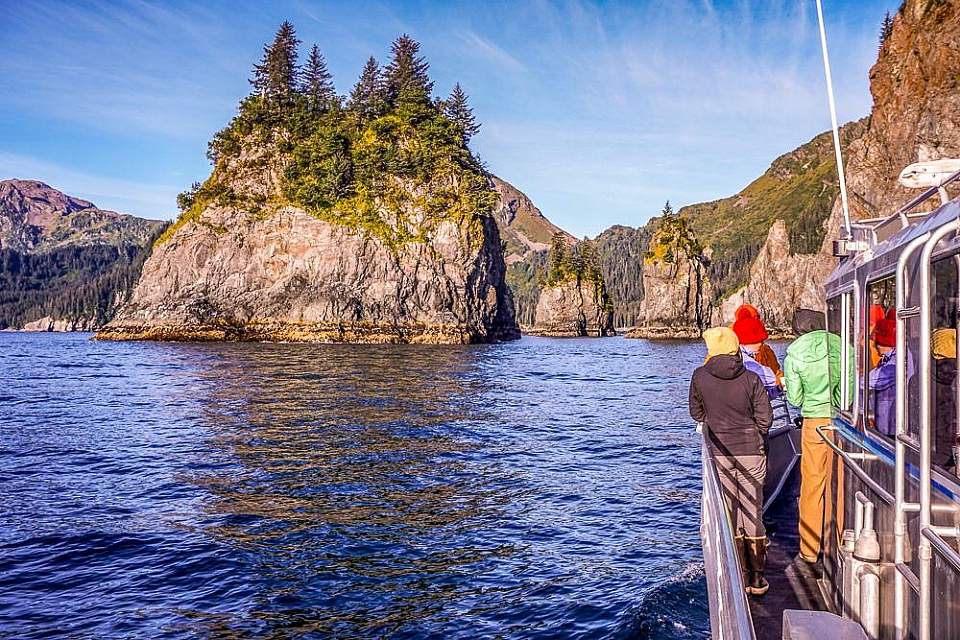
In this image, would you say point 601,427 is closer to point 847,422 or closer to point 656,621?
point 656,621

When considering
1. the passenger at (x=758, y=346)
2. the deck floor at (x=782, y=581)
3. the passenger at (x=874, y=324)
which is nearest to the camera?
the passenger at (x=874, y=324)

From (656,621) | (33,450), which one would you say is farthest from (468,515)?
(33,450)

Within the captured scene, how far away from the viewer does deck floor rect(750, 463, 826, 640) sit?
6.59 meters

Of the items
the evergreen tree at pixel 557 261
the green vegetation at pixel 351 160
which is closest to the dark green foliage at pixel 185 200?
the green vegetation at pixel 351 160

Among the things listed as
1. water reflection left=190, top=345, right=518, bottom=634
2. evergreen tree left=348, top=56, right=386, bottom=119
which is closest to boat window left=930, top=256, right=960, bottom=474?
water reflection left=190, top=345, right=518, bottom=634

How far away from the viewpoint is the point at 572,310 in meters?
145

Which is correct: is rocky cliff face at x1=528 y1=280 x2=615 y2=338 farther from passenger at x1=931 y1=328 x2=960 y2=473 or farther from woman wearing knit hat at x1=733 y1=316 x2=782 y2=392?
passenger at x1=931 y1=328 x2=960 y2=473

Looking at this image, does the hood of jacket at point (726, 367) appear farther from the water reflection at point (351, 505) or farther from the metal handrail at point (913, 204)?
the water reflection at point (351, 505)

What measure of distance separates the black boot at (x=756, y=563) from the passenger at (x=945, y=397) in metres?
3.28

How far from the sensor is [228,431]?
22203mm

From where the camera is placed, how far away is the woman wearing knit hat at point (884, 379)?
216 inches

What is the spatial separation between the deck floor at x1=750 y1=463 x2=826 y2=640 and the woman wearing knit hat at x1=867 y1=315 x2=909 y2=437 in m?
2.20

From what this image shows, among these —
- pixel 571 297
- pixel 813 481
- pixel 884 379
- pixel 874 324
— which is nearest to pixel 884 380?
pixel 884 379

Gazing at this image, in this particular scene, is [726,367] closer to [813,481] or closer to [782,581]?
[813,481]
